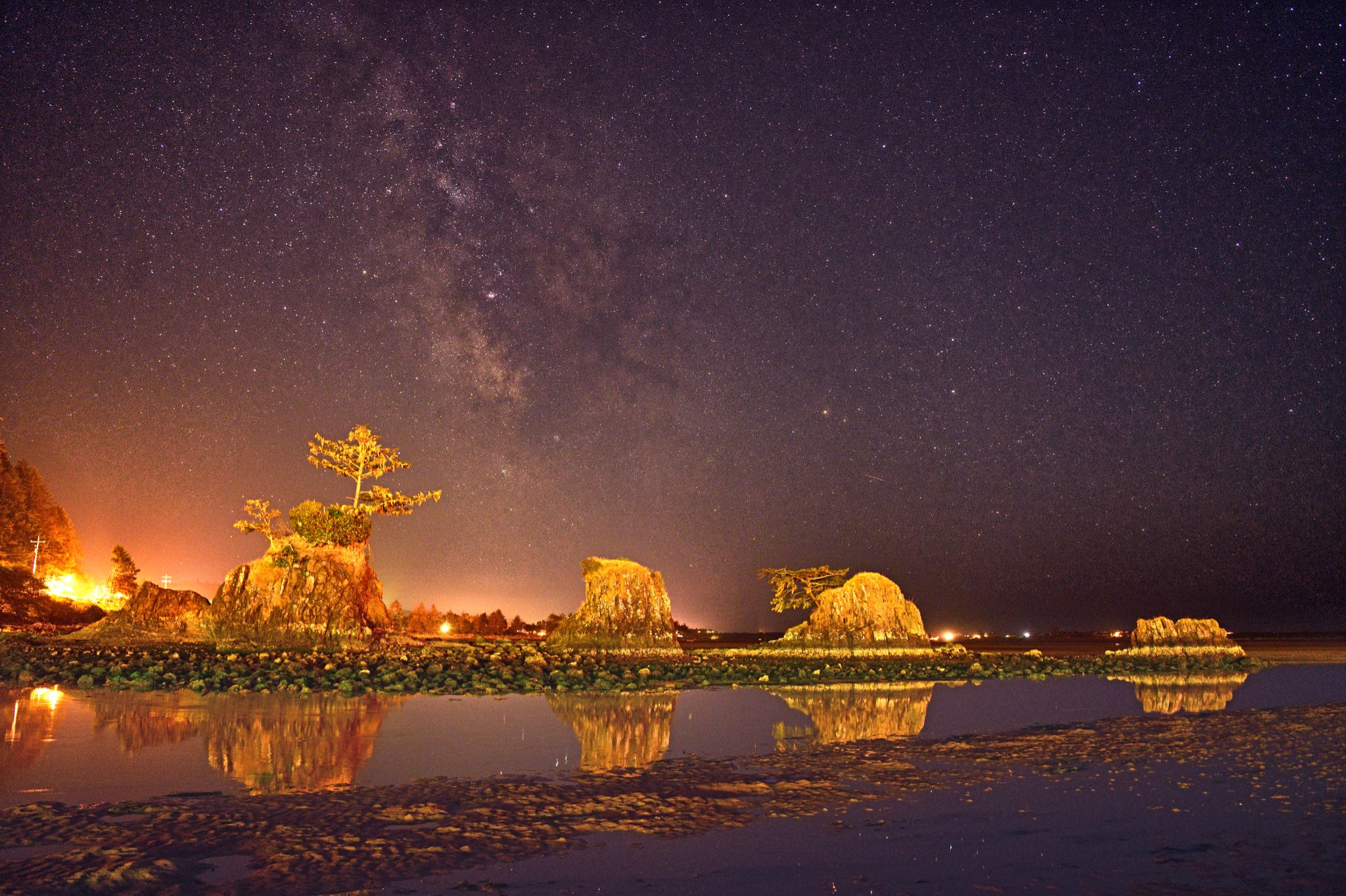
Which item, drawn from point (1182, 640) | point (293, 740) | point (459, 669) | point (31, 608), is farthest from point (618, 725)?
point (31, 608)

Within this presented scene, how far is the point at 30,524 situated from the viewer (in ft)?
250

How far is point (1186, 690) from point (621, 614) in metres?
26.4

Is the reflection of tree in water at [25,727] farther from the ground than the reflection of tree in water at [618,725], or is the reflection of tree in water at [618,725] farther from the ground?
the reflection of tree in water at [25,727]

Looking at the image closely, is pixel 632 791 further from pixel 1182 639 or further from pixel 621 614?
pixel 1182 639

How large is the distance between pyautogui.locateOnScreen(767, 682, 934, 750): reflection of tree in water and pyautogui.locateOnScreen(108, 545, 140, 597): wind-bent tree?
9576cm

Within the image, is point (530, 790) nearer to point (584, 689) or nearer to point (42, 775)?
point (42, 775)

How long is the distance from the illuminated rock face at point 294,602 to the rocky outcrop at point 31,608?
22.4 m

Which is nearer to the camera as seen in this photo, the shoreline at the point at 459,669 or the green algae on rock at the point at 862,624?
the shoreline at the point at 459,669

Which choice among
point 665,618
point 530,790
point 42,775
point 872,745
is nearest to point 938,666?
point 665,618

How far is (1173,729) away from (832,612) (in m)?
33.8

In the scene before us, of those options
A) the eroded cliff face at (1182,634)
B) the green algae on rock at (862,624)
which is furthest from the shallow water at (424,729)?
the eroded cliff face at (1182,634)

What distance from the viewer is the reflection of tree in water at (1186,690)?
2378 cm

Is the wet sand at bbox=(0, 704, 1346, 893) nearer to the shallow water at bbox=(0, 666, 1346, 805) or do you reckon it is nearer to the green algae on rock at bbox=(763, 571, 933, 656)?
the shallow water at bbox=(0, 666, 1346, 805)

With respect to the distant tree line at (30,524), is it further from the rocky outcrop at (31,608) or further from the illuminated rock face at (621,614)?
the illuminated rock face at (621,614)
